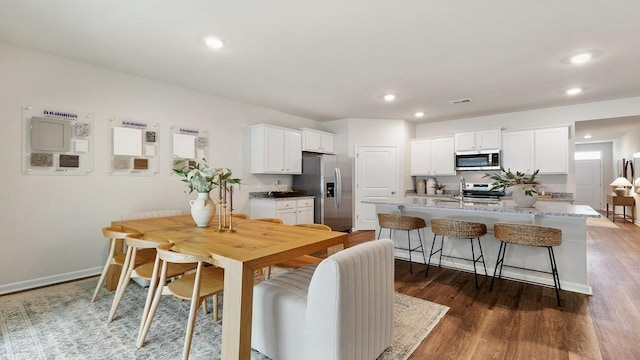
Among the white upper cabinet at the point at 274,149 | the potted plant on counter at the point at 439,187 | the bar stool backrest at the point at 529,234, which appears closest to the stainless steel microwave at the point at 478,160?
the potted plant on counter at the point at 439,187

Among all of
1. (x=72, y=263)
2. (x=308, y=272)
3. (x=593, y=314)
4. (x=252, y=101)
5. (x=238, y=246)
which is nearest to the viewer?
(x=238, y=246)

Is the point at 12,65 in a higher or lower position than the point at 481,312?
higher

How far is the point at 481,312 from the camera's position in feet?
8.34

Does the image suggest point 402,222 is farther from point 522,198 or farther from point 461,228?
point 522,198

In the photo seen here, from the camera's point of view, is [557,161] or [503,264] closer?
[503,264]

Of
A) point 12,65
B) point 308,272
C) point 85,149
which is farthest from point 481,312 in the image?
point 12,65

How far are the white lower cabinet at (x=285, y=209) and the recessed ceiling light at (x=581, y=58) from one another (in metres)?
4.14

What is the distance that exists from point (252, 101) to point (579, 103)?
18.3ft

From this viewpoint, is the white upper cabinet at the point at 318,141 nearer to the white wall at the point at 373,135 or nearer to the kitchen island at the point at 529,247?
the white wall at the point at 373,135

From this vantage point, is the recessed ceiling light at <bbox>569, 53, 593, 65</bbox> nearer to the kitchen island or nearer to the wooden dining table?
the kitchen island

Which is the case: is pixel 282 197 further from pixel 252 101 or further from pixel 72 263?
pixel 72 263

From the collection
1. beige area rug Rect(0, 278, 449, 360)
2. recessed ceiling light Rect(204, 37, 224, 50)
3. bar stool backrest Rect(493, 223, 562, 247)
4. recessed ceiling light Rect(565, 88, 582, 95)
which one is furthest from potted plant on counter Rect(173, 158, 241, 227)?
recessed ceiling light Rect(565, 88, 582, 95)

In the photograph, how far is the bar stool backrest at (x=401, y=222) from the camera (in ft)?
11.6

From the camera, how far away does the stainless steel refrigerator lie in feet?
18.3
